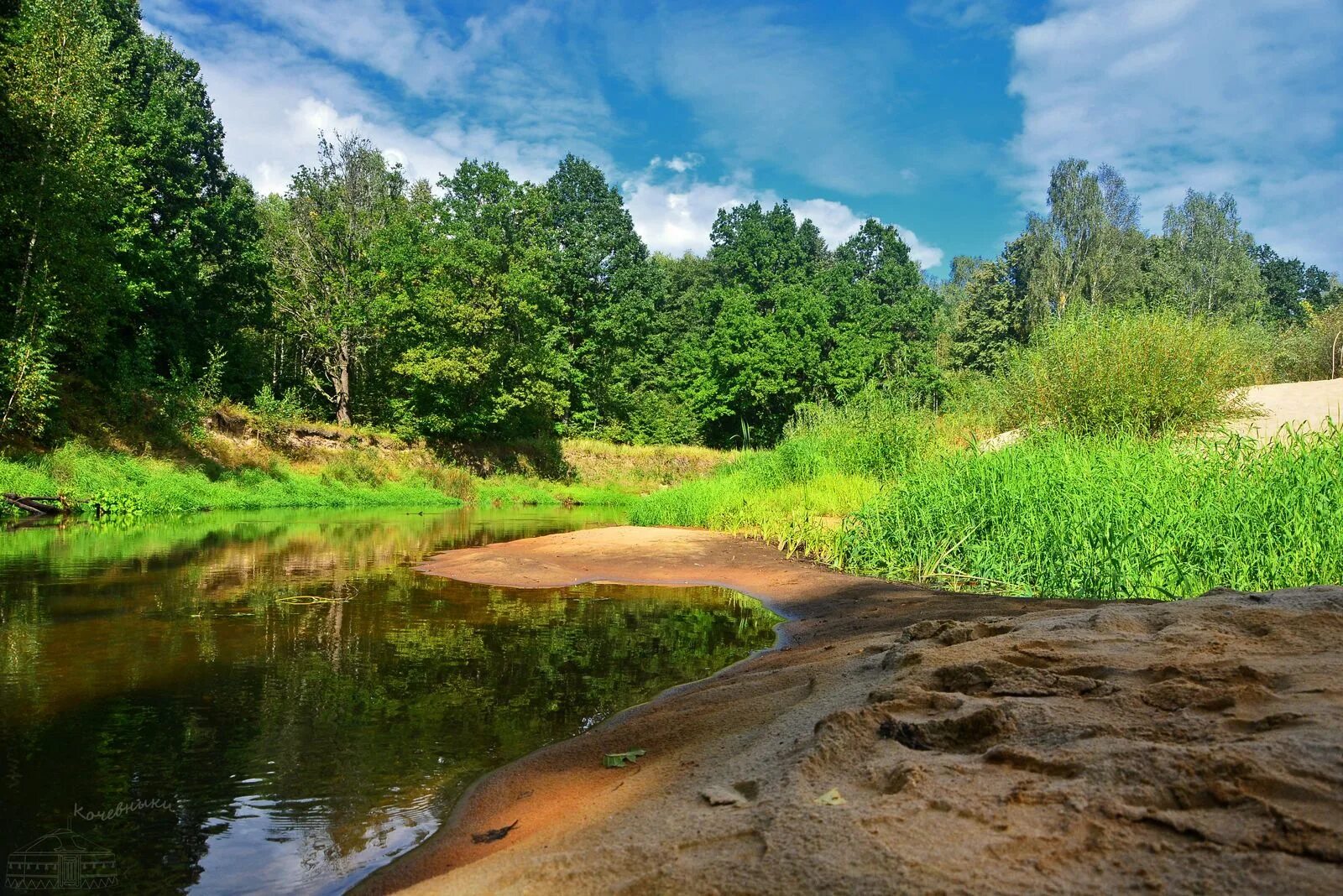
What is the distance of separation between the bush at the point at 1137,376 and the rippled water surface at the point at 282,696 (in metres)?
8.90

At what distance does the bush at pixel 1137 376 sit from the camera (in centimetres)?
1376

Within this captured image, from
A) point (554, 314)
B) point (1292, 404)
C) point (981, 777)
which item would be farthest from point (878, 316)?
point (981, 777)

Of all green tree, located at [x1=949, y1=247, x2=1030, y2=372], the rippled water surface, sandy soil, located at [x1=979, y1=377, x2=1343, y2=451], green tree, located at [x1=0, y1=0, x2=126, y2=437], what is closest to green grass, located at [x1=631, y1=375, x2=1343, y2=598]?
sandy soil, located at [x1=979, y1=377, x2=1343, y2=451]

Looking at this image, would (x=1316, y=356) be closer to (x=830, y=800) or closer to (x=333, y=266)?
(x=830, y=800)

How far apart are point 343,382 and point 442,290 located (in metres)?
6.08

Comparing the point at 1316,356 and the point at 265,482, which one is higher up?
the point at 1316,356

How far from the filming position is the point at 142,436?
70.8 ft

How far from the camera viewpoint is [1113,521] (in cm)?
722

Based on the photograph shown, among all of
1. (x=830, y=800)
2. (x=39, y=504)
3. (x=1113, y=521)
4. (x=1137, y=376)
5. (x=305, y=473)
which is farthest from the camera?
(x=305, y=473)

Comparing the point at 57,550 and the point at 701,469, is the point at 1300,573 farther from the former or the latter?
the point at 701,469

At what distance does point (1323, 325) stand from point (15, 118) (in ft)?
123

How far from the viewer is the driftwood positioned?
15.9m

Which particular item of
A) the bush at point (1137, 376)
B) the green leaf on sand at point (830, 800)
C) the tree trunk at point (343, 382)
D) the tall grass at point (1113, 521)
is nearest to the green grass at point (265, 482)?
the tree trunk at point (343, 382)

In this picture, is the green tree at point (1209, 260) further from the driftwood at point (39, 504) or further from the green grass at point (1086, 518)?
the driftwood at point (39, 504)
